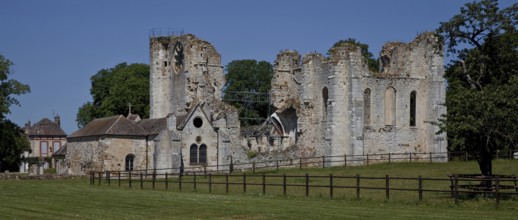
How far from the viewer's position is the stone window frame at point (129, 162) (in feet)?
191

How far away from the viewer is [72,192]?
1454 inches

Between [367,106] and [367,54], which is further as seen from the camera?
[367,54]

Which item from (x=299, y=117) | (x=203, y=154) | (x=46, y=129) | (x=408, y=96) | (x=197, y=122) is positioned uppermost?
(x=408, y=96)

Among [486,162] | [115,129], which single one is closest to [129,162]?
[115,129]

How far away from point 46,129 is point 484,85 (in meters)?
86.2

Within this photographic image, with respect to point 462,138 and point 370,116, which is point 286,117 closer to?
point 370,116

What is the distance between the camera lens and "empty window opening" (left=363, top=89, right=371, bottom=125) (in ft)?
198

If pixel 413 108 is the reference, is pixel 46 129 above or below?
below

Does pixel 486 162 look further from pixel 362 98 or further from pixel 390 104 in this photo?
pixel 390 104

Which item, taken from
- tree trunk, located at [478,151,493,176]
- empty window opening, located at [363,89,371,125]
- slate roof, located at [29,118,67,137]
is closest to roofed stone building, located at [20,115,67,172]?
slate roof, located at [29,118,67,137]

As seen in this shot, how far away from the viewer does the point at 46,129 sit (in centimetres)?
11519

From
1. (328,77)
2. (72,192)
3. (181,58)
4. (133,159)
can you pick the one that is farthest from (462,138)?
(181,58)

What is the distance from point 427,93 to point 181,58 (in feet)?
59.4

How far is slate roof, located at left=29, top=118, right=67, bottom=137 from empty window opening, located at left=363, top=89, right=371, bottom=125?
6261 centimetres
